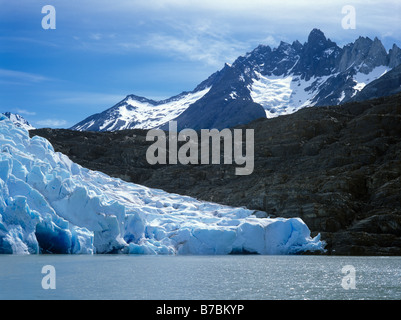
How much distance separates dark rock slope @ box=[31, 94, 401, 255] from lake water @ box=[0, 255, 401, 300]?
29.5m

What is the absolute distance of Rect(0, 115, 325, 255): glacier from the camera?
164 ft

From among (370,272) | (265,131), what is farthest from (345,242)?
(265,131)

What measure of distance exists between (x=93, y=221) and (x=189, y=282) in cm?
2532

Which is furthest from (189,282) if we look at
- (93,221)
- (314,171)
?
(314,171)

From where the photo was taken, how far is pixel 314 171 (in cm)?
9681

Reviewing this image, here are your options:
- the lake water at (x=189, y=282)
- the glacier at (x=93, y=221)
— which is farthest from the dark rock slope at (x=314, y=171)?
the lake water at (x=189, y=282)

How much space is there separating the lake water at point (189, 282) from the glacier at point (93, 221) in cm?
782

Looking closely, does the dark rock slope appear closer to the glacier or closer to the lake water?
the glacier

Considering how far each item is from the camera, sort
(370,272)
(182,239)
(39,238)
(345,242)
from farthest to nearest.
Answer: (345,242) < (182,239) < (39,238) < (370,272)

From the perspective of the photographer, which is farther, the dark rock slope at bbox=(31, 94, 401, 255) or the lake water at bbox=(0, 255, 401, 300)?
the dark rock slope at bbox=(31, 94, 401, 255)

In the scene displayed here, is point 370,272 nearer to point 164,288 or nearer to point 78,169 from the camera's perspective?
point 164,288

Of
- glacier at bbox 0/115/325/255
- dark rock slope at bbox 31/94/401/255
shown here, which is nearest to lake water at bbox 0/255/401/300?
glacier at bbox 0/115/325/255
